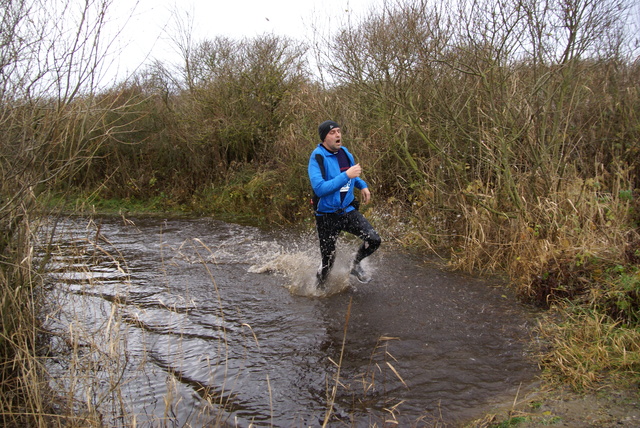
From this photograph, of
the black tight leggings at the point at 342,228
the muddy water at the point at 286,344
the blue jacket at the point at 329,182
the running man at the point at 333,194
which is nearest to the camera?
the muddy water at the point at 286,344

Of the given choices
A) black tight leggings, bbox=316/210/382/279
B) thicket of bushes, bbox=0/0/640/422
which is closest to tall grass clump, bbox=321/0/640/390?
thicket of bushes, bbox=0/0/640/422

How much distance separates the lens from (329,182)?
5652 millimetres

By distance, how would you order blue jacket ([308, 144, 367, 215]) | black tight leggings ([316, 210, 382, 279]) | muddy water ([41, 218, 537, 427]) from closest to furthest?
muddy water ([41, 218, 537, 427]) < blue jacket ([308, 144, 367, 215]) < black tight leggings ([316, 210, 382, 279])

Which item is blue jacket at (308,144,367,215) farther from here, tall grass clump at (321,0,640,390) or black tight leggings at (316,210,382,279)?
tall grass clump at (321,0,640,390)

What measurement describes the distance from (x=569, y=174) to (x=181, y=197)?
41.4 ft

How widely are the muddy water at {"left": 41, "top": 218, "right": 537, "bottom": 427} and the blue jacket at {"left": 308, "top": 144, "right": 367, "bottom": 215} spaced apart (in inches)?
45.7

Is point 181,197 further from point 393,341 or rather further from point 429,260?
point 393,341

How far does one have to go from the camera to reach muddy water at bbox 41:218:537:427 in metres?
3.76

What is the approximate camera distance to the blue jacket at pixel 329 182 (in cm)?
564

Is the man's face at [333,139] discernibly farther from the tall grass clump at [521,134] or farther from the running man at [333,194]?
the tall grass clump at [521,134]

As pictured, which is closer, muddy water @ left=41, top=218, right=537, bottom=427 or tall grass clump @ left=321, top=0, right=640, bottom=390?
muddy water @ left=41, top=218, right=537, bottom=427

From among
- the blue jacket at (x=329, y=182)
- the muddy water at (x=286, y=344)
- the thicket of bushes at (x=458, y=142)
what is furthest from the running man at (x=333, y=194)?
the thicket of bushes at (x=458, y=142)

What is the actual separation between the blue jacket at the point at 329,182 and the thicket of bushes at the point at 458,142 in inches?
75.0

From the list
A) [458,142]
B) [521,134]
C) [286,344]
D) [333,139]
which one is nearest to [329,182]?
[333,139]
